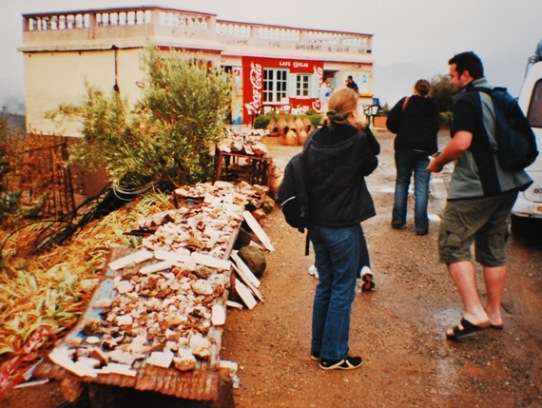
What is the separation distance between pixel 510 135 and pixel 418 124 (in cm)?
283

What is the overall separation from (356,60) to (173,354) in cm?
2477

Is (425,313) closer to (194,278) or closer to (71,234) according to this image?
(194,278)

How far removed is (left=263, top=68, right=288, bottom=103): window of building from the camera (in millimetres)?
23953

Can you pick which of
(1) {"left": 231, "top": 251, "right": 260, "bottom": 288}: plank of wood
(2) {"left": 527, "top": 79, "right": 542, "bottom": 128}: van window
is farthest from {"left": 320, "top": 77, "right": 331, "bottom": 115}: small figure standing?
(1) {"left": 231, "top": 251, "right": 260, "bottom": 288}: plank of wood

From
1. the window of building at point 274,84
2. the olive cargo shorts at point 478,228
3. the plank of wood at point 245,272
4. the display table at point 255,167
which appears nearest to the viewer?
the olive cargo shorts at point 478,228

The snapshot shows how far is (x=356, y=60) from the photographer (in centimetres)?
2620

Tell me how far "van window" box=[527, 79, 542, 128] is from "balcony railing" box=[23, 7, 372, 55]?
1507cm

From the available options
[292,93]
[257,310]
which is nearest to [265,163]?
[257,310]

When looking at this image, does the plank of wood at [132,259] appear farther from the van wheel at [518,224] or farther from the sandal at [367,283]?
the van wheel at [518,224]

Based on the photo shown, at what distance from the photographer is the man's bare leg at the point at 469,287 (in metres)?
4.10

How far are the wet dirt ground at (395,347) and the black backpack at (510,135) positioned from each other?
152cm

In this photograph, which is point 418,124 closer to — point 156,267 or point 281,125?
point 156,267

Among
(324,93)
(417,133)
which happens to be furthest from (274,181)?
(324,93)

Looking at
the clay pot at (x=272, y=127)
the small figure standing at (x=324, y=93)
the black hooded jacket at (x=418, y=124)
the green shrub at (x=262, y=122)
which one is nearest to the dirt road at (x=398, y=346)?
the black hooded jacket at (x=418, y=124)
